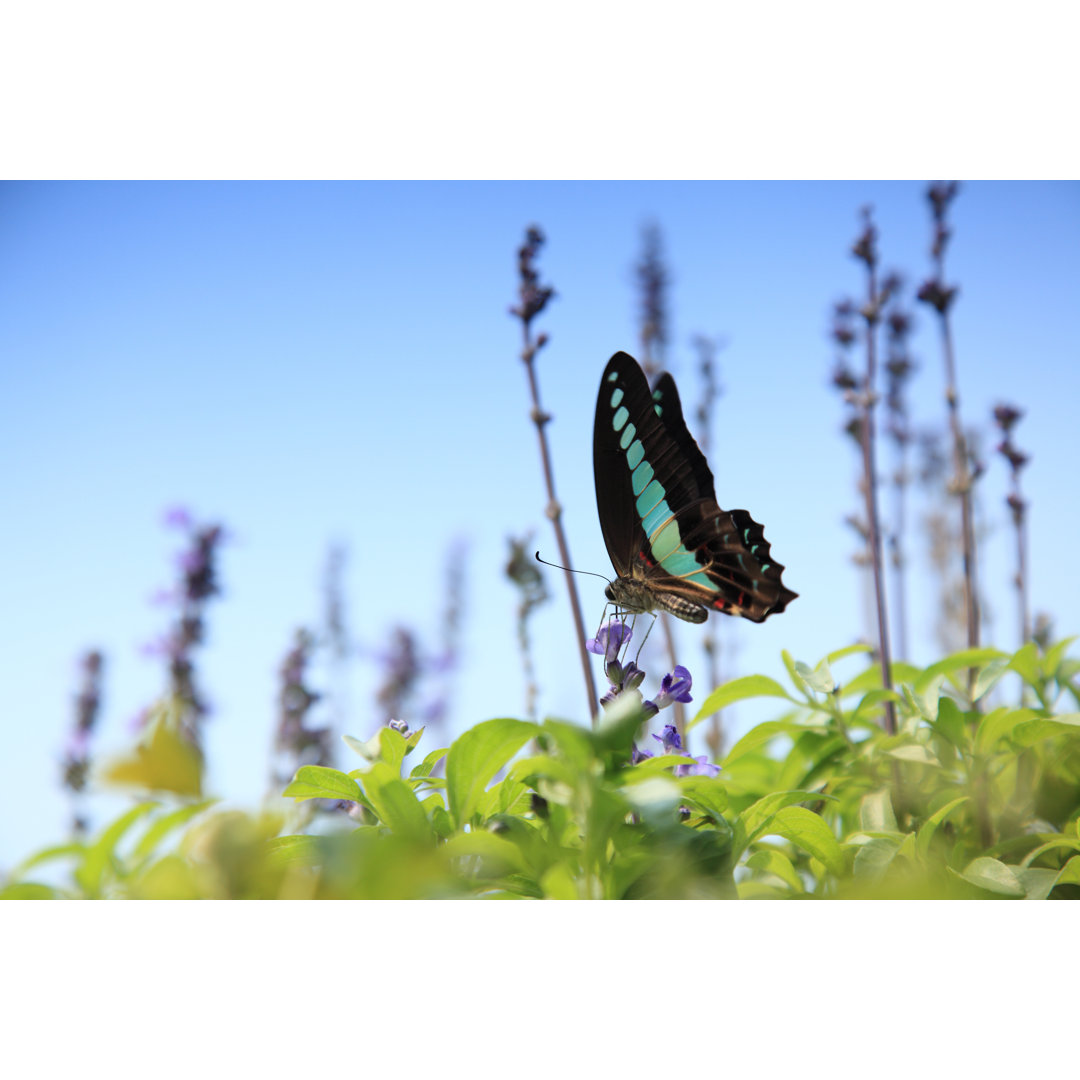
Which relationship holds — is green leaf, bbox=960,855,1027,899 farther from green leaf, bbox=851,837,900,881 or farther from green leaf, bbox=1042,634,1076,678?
green leaf, bbox=1042,634,1076,678

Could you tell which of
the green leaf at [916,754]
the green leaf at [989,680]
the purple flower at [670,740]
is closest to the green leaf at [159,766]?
the purple flower at [670,740]

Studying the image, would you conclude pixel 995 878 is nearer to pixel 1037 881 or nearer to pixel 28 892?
pixel 1037 881

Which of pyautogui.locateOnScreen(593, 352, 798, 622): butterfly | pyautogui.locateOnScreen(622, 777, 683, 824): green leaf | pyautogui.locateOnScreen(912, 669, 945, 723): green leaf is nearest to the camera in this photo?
pyautogui.locateOnScreen(622, 777, 683, 824): green leaf

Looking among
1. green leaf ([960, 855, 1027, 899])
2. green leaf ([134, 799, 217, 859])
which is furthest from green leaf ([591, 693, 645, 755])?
green leaf ([960, 855, 1027, 899])

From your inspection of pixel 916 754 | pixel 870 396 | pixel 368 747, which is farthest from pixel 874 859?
pixel 870 396

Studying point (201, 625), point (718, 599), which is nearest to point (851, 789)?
point (718, 599)
